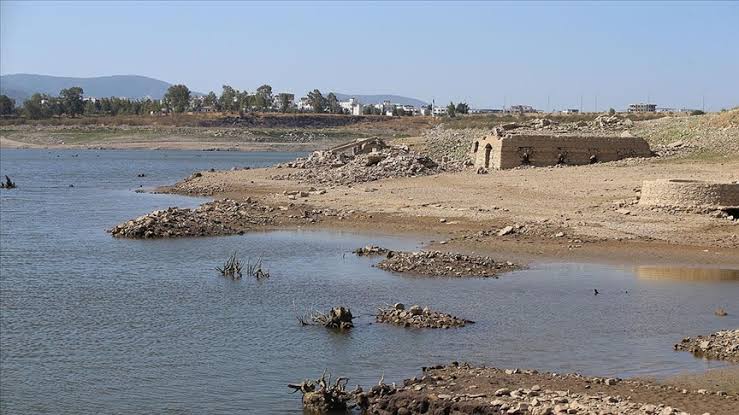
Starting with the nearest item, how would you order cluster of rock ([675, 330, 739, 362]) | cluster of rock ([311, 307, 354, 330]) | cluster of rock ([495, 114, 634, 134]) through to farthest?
cluster of rock ([675, 330, 739, 362]) → cluster of rock ([311, 307, 354, 330]) → cluster of rock ([495, 114, 634, 134])

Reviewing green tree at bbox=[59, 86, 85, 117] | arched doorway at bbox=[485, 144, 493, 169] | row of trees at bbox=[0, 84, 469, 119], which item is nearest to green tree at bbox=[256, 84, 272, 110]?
row of trees at bbox=[0, 84, 469, 119]

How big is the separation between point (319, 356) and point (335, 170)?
96.1 feet

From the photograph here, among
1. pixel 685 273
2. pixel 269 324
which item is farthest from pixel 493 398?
pixel 685 273

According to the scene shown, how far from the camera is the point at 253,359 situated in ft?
45.0

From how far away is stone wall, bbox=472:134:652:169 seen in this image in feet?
122

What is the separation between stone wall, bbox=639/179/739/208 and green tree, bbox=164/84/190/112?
139221 mm

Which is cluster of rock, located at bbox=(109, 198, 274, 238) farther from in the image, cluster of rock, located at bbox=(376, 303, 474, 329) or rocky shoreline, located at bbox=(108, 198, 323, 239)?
cluster of rock, located at bbox=(376, 303, 474, 329)

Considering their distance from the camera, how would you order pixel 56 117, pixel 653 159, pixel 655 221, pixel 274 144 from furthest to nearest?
pixel 56 117
pixel 274 144
pixel 653 159
pixel 655 221

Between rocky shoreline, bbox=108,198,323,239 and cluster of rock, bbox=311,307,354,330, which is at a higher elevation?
cluster of rock, bbox=311,307,354,330

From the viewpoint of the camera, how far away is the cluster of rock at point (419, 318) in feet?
50.4

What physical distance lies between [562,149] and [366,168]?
26.6ft

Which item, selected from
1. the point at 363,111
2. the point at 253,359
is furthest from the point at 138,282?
the point at 363,111

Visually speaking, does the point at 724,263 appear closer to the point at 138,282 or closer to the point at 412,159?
→ the point at 138,282

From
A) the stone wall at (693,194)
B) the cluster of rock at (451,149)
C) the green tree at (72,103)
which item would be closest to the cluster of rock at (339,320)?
the stone wall at (693,194)
